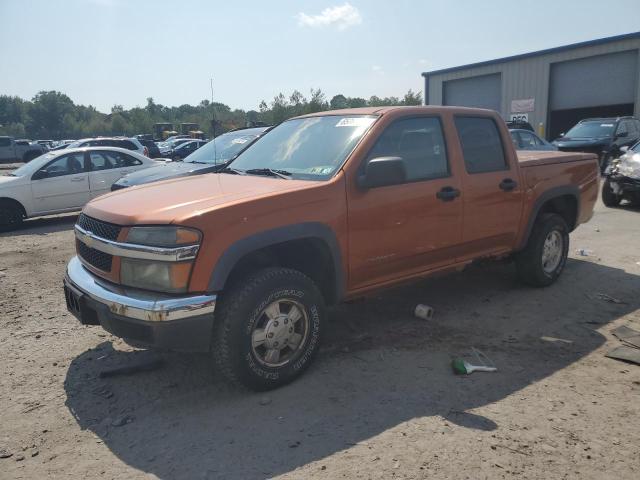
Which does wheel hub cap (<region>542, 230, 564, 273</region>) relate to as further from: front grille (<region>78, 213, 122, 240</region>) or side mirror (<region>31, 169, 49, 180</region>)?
A: side mirror (<region>31, 169, 49, 180</region>)

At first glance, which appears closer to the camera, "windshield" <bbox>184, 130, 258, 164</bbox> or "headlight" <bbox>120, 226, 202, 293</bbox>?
"headlight" <bbox>120, 226, 202, 293</bbox>

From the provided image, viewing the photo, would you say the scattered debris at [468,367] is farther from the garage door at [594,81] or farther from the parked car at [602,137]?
the garage door at [594,81]

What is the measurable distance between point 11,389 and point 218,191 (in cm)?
204

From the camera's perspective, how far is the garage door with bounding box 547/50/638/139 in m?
23.1

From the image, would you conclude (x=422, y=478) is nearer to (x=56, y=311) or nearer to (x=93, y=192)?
(x=56, y=311)

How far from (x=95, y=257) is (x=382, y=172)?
2.08 m

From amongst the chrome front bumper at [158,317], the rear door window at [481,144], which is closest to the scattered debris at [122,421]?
the chrome front bumper at [158,317]

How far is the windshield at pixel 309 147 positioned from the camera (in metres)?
4.05

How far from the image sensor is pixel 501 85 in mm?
28359

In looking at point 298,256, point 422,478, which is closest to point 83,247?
point 298,256

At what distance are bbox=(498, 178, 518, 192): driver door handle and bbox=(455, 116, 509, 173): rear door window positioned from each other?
0.13 m

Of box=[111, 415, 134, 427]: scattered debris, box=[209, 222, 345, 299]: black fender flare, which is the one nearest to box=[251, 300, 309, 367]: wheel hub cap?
box=[209, 222, 345, 299]: black fender flare

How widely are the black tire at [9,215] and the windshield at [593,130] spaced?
1550 centimetres

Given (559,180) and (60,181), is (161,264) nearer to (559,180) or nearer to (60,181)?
(559,180)
